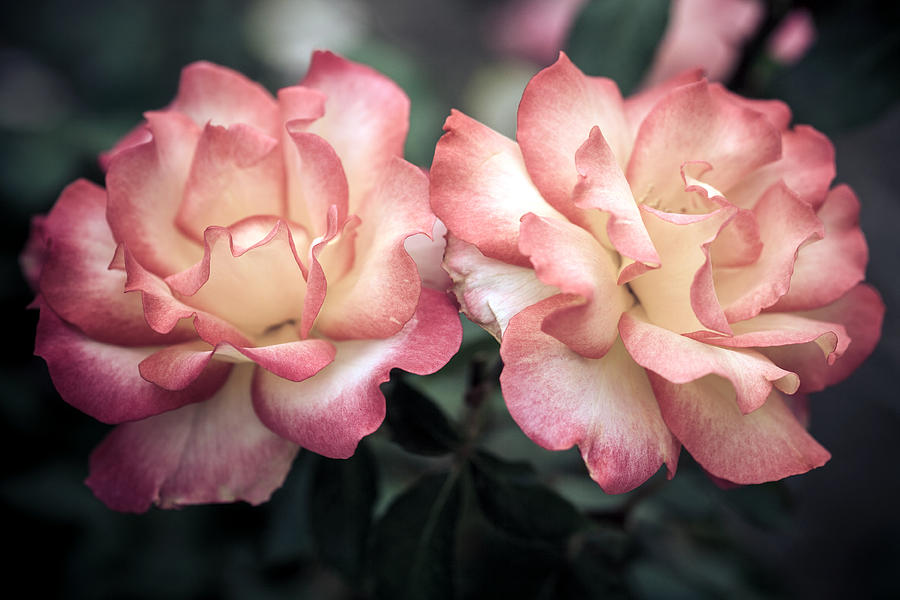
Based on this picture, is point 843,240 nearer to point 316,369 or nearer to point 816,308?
point 816,308

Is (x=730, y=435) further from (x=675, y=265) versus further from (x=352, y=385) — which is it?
(x=352, y=385)

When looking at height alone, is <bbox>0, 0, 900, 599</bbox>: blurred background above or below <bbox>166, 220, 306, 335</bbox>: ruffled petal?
below

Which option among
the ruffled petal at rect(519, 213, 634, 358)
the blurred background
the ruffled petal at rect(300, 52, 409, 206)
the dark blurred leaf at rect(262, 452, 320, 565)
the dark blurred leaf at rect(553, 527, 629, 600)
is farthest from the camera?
the dark blurred leaf at rect(262, 452, 320, 565)

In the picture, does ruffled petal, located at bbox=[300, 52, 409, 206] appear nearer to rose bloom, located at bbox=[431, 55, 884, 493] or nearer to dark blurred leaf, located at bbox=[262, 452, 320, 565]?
rose bloom, located at bbox=[431, 55, 884, 493]

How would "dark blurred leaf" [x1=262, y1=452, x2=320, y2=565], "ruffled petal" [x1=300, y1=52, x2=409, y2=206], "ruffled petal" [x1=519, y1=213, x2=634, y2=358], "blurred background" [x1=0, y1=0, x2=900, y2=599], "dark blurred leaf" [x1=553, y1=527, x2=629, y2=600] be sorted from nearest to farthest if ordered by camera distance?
"ruffled petal" [x1=519, y1=213, x2=634, y2=358] → "ruffled petal" [x1=300, y1=52, x2=409, y2=206] → "blurred background" [x1=0, y1=0, x2=900, y2=599] → "dark blurred leaf" [x1=553, y1=527, x2=629, y2=600] → "dark blurred leaf" [x1=262, y1=452, x2=320, y2=565]

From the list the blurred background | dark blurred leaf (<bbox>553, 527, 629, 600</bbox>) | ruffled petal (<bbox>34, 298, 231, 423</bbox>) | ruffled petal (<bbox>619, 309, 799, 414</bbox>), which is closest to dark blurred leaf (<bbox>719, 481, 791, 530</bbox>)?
the blurred background

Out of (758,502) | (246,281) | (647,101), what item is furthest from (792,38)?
(246,281)
